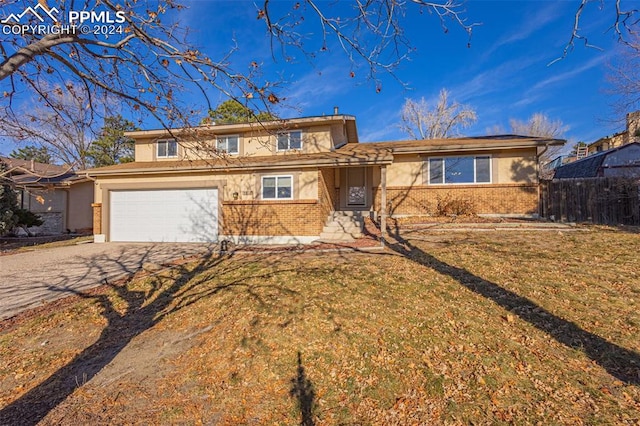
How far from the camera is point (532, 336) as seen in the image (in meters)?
3.85

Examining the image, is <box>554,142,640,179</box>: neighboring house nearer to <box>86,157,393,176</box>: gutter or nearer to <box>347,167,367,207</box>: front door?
<box>347,167,367,207</box>: front door

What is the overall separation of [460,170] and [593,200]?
5.00 m

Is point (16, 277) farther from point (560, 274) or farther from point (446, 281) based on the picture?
point (560, 274)

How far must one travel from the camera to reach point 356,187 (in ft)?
47.6

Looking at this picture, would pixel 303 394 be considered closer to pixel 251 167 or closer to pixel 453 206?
pixel 251 167

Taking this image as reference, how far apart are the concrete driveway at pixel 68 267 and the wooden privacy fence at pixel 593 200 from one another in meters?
13.6

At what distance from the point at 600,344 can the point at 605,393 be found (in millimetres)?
951

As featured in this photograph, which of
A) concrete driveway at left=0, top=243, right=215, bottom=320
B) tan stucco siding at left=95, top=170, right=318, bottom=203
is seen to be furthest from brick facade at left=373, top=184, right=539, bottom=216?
concrete driveway at left=0, top=243, right=215, bottom=320

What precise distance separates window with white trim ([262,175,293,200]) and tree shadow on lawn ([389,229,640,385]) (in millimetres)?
6352

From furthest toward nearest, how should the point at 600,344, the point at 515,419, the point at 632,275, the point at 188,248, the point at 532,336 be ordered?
the point at 188,248, the point at 632,275, the point at 532,336, the point at 600,344, the point at 515,419

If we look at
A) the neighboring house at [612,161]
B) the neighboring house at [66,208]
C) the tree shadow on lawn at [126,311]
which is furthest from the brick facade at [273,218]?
the neighboring house at [612,161]

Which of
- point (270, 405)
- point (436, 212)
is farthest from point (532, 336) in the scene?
point (436, 212)

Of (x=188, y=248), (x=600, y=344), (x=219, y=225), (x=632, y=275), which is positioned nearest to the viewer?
(x=600, y=344)

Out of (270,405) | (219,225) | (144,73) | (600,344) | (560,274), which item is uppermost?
(144,73)
